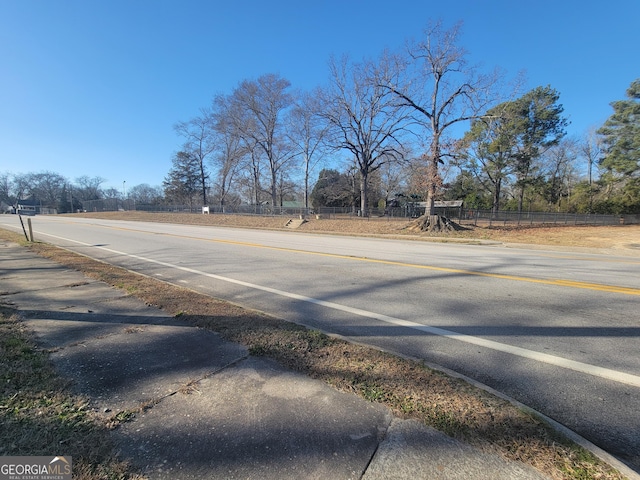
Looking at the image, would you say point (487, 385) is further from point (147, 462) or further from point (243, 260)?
point (243, 260)

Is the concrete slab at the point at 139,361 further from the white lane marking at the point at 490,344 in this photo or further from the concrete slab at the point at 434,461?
the white lane marking at the point at 490,344

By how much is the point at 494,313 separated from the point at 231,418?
400 cm

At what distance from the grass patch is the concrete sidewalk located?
12 centimetres

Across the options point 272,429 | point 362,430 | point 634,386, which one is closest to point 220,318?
point 272,429

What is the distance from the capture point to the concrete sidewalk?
177 centimetres

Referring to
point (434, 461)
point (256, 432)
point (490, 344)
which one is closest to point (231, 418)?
point (256, 432)

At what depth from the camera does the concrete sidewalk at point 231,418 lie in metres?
1.77

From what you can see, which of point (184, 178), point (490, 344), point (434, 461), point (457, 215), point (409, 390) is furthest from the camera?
point (184, 178)

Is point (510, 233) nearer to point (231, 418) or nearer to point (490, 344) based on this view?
point (490, 344)

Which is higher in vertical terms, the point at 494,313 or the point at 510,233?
the point at 494,313

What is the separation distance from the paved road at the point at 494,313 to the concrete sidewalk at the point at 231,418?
1211mm

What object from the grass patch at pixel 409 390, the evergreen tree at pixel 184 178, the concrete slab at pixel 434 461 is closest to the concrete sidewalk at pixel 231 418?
the concrete slab at pixel 434 461

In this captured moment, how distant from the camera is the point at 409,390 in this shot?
249 centimetres

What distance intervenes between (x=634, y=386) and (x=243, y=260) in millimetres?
8150
